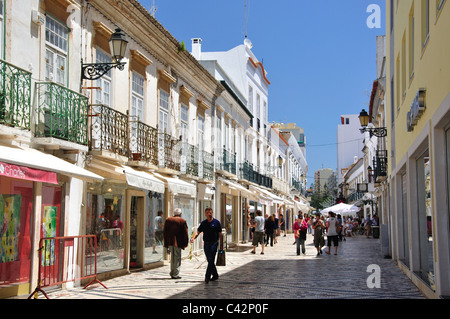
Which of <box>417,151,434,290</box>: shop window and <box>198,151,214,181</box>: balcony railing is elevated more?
<box>198,151,214,181</box>: balcony railing

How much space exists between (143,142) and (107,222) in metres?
2.53

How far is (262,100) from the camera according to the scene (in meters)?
37.8

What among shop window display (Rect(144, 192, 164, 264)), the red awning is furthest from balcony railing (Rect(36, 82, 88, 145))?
shop window display (Rect(144, 192, 164, 264))

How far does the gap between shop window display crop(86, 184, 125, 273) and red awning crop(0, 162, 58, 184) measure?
345cm

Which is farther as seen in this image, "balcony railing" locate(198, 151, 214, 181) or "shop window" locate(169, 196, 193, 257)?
"balcony railing" locate(198, 151, 214, 181)

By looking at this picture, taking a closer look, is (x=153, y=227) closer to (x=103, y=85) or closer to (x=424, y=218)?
(x=103, y=85)

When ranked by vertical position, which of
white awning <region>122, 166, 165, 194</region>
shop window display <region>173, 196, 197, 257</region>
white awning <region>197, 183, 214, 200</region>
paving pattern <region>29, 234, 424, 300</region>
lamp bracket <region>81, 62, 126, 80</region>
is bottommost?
paving pattern <region>29, 234, 424, 300</region>

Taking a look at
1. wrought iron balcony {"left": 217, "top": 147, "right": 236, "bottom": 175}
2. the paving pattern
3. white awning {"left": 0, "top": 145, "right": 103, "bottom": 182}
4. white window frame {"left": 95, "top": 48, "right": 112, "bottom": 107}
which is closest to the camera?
white awning {"left": 0, "top": 145, "right": 103, "bottom": 182}

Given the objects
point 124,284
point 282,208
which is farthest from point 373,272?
point 282,208

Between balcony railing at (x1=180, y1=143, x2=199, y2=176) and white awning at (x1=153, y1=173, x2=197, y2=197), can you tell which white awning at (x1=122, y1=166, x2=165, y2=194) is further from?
balcony railing at (x1=180, y1=143, x2=199, y2=176)

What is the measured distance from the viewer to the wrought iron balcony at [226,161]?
80.3 ft

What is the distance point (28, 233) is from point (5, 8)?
3825mm

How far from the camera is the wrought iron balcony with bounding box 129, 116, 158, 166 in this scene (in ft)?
46.4
